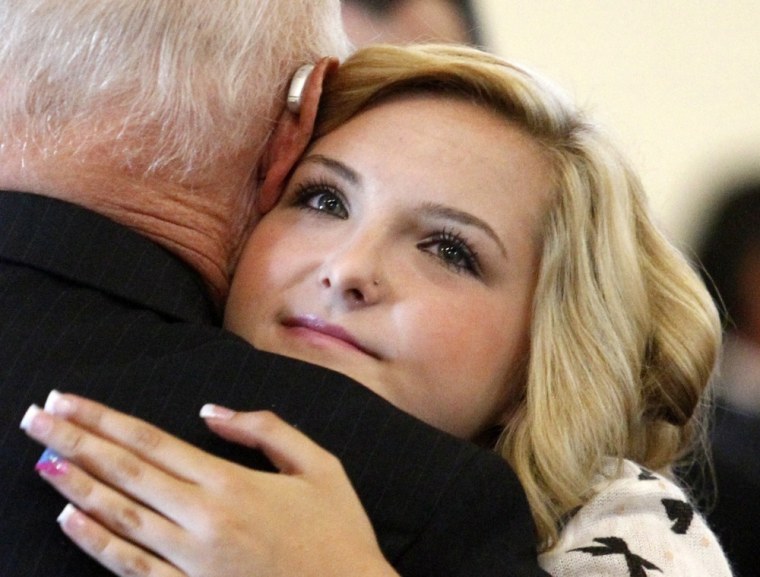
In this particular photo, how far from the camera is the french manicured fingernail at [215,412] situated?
98 centimetres

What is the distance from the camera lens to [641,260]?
1.56 metres

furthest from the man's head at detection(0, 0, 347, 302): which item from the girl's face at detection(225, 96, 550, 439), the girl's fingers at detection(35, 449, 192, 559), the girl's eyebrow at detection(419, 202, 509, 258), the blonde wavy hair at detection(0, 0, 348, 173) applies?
the girl's fingers at detection(35, 449, 192, 559)

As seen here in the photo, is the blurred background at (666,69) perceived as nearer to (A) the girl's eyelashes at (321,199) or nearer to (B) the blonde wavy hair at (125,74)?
(A) the girl's eyelashes at (321,199)

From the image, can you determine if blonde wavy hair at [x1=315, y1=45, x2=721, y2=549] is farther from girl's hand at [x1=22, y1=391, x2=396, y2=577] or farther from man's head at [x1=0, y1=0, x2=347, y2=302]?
girl's hand at [x1=22, y1=391, x2=396, y2=577]

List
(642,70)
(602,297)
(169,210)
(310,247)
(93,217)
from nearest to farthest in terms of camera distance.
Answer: (93,217) < (169,210) < (310,247) < (602,297) < (642,70)

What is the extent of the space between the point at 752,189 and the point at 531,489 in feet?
7.14

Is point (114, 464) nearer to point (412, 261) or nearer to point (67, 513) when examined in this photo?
point (67, 513)

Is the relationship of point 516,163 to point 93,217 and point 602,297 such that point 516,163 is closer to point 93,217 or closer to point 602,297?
point 602,297

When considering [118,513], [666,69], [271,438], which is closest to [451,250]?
[271,438]

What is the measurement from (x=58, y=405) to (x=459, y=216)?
0.56 m

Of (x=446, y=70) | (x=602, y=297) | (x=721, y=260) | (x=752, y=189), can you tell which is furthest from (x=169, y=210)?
(x=752, y=189)

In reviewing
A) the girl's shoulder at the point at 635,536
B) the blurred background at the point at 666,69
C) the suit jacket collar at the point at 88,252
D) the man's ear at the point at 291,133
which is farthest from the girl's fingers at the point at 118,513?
the blurred background at the point at 666,69

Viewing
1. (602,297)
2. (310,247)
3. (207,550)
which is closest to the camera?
(207,550)

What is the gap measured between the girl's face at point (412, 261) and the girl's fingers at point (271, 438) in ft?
0.83
